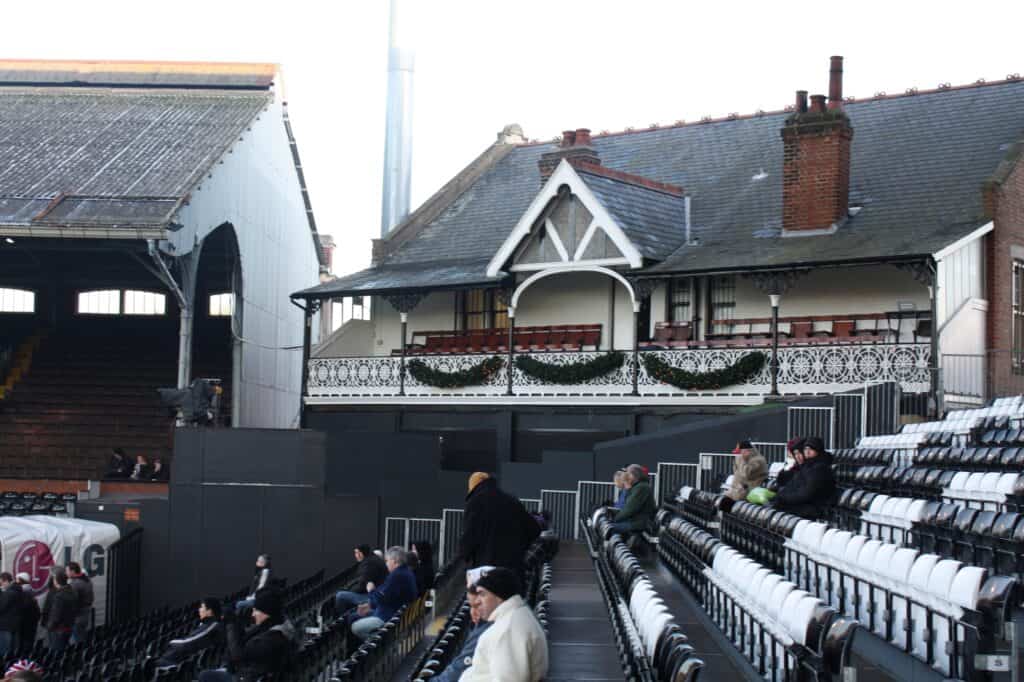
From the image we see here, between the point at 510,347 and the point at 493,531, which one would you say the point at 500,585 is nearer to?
the point at 493,531

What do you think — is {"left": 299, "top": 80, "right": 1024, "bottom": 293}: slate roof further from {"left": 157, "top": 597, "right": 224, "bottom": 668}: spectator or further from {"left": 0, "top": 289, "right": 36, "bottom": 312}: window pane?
{"left": 157, "top": 597, "right": 224, "bottom": 668}: spectator

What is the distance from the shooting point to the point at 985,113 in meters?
26.0

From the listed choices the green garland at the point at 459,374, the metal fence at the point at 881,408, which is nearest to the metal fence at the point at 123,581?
the green garland at the point at 459,374

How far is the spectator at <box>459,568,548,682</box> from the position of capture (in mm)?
6781

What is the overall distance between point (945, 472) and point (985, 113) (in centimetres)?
1544

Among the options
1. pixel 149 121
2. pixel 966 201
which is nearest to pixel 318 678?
pixel 966 201

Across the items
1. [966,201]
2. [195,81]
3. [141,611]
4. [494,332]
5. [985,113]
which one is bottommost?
[141,611]

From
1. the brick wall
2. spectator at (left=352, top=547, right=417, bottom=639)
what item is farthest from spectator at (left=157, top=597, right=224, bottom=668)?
the brick wall

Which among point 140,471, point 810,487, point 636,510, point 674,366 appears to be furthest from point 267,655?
point 140,471

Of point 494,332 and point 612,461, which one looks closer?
point 612,461

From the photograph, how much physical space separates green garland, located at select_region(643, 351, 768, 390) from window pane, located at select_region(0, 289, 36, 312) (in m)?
19.8

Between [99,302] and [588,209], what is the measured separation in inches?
683

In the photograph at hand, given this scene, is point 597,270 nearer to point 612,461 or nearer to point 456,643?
point 612,461

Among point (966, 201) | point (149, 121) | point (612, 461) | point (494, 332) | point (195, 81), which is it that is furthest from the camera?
point (195, 81)
